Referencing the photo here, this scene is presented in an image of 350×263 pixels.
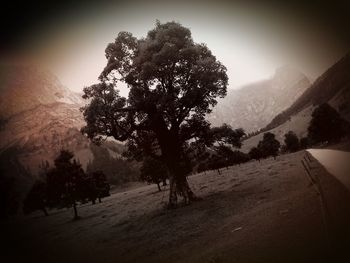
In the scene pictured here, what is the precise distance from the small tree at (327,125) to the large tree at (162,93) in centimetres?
5966

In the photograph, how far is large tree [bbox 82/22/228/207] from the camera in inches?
Result: 1070

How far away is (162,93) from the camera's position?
28531 millimetres

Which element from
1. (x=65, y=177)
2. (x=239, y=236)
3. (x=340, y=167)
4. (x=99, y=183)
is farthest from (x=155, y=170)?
(x=239, y=236)

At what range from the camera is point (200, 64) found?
88.8ft

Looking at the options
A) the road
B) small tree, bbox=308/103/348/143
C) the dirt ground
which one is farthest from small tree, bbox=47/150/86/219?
small tree, bbox=308/103/348/143

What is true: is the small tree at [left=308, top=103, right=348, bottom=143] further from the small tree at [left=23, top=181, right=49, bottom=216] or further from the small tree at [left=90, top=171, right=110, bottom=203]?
the small tree at [left=23, top=181, right=49, bottom=216]

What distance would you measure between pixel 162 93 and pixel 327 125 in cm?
6586

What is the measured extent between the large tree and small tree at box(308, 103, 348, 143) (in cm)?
5966

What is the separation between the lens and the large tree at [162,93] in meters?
27.2

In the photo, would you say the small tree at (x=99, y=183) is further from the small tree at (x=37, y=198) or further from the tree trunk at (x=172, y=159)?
the tree trunk at (x=172, y=159)

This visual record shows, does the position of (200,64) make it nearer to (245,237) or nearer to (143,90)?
(143,90)

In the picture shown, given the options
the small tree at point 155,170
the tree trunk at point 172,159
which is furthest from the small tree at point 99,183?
the tree trunk at point 172,159

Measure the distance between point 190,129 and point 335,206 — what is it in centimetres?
2071

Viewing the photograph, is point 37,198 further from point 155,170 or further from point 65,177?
point 65,177
